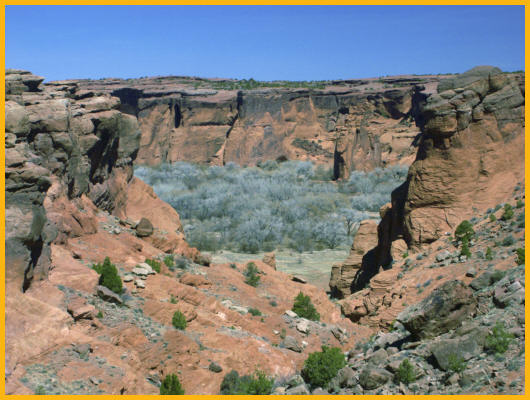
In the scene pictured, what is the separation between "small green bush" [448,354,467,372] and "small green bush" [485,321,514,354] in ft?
1.74

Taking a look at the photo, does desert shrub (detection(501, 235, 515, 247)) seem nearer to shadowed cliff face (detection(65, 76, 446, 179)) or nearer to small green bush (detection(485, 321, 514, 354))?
small green bush (detection(485, 321, 514, 354))

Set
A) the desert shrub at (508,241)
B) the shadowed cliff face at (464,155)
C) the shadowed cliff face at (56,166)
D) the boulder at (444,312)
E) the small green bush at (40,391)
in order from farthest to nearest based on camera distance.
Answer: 1. the shadowed cliff face at (464,155)
2. the desert shrub at (508,241)
3. the boulder at (444,312)
4. the shadowed cliff face at (56,166)
5. the small green bush at (40,391)

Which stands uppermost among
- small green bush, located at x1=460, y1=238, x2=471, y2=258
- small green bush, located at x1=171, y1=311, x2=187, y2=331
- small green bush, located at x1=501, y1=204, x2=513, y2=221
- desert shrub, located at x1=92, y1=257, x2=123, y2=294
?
small green bush, located at x1=501, y1=204, x2=513, y2=221

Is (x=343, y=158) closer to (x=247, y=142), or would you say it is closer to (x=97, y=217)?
(x=247, y=142)

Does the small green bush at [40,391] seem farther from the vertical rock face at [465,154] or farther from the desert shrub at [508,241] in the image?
the vertical rock face at [465,154]

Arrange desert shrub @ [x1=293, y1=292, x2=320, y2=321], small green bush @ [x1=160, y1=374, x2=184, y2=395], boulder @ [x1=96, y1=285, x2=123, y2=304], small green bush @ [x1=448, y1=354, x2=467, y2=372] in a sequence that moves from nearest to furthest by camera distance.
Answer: small green bush @ [x1=448, y1=354, x2=467, y2=372] < small green bush @ [x1=160, y1=374, x2=184, y2=395] < boulder @ [x1=96, y1=285, x2=123, y2=304] < desert shrub @ [x1=293, y1=292, x2=320, y2=321]

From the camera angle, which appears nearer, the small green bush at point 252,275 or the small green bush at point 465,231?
the small green bush at point 465,231

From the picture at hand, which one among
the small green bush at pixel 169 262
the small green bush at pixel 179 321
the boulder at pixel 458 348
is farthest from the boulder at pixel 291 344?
the boulder at pixel 458 348

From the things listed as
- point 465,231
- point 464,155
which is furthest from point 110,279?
point 464,155

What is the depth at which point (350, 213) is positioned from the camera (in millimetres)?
46062

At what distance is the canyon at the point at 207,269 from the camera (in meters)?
11.7

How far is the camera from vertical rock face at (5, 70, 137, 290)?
40.0ft

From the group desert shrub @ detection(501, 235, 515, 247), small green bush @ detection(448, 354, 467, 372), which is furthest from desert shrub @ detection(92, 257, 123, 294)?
desert shrub @ detection(501, 235, 515, 247)

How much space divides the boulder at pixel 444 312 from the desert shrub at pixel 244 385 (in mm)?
3191
